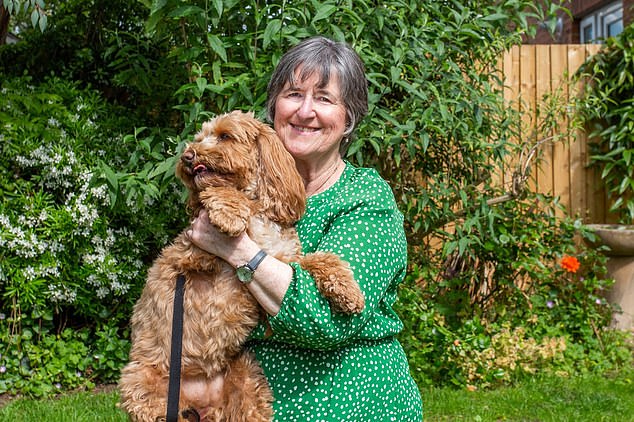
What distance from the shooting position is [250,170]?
7.84ft

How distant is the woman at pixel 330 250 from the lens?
211 cm

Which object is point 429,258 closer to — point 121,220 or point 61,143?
point 121,220

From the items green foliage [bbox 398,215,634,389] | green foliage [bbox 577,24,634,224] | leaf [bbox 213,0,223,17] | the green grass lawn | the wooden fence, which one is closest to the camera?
leaf [bbox 213,0,223,17]

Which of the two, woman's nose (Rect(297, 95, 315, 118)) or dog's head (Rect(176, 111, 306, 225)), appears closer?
dog's head (Rect(176, 111, 306, 225))

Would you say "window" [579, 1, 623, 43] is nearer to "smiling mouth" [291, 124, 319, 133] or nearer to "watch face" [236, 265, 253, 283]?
"smiling mouth" [291, 124, 319, 133]

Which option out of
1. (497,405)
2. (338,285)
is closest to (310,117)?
(338,285)

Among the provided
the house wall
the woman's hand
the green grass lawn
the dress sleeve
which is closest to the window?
the house wall

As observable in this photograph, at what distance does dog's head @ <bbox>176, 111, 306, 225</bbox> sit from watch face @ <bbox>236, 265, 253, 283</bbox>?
0.31 m

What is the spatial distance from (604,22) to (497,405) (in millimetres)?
8403

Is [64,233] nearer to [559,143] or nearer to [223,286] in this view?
[223,286]

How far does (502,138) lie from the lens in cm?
528

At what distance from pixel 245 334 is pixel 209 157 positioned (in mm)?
588

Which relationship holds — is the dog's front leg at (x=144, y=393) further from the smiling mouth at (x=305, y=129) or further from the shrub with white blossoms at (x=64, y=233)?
the shrub with white blossoms at (x=64, y=233)

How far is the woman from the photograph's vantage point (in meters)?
2.11
